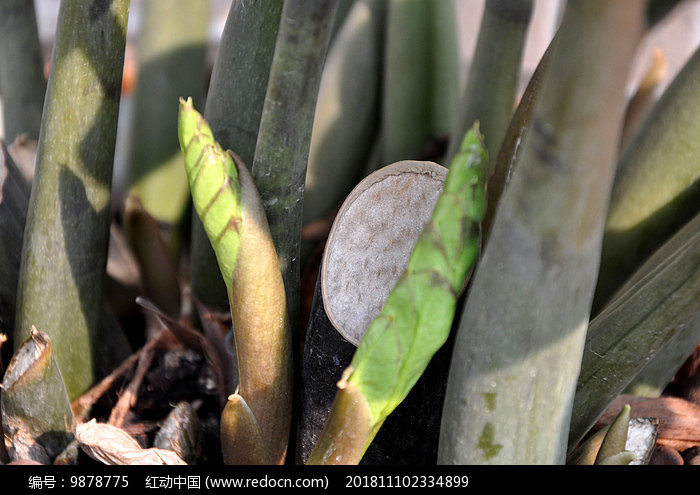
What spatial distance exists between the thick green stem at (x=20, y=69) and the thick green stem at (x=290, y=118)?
210mm

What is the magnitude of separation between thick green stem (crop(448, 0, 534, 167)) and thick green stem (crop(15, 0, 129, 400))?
18cm

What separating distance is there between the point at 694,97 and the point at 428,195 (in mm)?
149

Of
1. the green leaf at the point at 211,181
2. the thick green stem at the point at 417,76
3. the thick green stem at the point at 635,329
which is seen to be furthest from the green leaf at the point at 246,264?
the thick green stem at the point at 417,76

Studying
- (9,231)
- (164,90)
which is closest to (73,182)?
(9,231)

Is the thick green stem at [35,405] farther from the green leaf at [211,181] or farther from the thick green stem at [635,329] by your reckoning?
the thick green stem at [635,329]

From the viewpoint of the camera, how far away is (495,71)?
0.35m

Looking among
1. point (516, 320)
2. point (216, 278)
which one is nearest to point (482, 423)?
point (516, 320)

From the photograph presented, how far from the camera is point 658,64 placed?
1.63 feet

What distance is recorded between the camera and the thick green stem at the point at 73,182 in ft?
0.90

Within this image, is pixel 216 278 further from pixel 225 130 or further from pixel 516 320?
pixel 516 320

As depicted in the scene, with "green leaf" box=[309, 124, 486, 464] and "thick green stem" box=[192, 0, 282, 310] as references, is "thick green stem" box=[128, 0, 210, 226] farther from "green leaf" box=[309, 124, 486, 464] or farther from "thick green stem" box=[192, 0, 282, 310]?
"green leaf" box=[309, 124, 486, 464]

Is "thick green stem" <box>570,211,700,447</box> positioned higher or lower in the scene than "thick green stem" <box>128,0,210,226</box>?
lower

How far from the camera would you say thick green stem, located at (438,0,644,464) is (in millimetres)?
164

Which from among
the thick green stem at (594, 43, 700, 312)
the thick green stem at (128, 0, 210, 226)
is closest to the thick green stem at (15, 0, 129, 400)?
the thick green stem at (128, 0, 210, 226)
